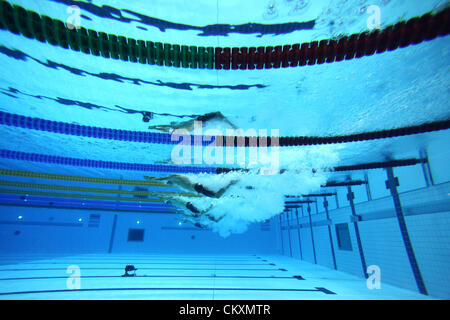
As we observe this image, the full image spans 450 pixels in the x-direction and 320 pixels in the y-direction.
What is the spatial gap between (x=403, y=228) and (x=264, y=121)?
4489mm

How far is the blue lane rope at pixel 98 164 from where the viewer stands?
7.16 metres

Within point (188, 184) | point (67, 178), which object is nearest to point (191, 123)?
point (188, 184)

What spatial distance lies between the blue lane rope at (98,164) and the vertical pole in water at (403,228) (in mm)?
4974

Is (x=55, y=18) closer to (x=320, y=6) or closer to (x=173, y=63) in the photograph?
(x=173, y=63)

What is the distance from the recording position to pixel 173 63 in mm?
2951

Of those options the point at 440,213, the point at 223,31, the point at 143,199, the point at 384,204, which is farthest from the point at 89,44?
the point at 143,199

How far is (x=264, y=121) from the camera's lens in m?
4.70

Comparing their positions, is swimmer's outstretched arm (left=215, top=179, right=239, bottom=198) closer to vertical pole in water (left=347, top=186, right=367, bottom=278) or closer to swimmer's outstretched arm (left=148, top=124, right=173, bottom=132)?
swimmer's outstretched arm (left=148, top=124, right=173, bottom=132)

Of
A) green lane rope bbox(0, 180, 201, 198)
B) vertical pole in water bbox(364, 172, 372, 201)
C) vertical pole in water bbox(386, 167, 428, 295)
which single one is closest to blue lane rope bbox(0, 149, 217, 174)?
green lane rope bbox(0, 180, 201, 198)

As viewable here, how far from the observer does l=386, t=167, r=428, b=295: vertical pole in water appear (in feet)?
16.2

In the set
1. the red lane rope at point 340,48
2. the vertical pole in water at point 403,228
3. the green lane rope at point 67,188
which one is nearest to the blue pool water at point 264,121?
the vertical pole in water at point 403,228

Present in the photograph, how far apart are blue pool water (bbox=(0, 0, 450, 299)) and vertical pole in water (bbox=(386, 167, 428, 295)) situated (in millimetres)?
26

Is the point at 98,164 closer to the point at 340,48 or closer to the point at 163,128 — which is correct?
the point at 163,128

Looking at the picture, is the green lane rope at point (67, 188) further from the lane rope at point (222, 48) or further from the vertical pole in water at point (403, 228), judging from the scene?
the vertical pole in water at point (403, 228)
